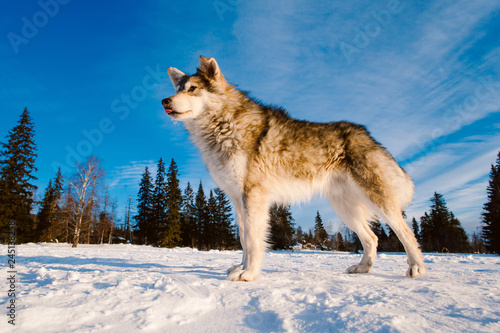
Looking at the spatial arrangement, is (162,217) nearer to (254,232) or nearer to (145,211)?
(145,211)

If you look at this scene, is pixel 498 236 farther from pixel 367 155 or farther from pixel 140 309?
pixel 140 309

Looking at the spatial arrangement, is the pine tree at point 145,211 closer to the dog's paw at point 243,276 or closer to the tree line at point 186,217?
the tree line at point 186,217

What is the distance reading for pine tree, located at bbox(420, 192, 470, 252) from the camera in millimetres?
44812

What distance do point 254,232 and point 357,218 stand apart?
2228mm

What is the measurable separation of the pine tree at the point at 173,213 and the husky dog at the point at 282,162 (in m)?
37.4

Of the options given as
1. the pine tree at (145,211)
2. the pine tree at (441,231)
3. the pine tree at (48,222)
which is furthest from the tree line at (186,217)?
the pine tree at (441,231)

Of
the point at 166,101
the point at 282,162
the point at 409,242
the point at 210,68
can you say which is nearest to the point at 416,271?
the point at 409,242

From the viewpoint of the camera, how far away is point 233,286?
276cm

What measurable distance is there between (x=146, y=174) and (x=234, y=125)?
47.9m

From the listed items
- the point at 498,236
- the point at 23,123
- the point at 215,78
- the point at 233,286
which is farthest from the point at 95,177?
the point at 498,236

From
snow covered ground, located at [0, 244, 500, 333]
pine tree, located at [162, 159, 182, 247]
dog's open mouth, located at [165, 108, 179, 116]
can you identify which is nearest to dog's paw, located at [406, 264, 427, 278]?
snow covered ground, located at [0, 244, 500, 333]

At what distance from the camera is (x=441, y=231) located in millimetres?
45656

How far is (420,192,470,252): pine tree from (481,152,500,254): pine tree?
9.24 m

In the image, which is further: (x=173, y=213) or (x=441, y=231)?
(x=441, y=231)
